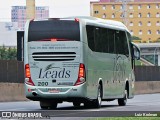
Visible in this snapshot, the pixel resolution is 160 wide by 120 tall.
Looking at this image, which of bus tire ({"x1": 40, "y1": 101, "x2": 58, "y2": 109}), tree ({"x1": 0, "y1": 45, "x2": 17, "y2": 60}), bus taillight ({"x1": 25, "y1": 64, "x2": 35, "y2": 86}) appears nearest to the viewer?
bus taillight ({"x1": 25, "y1": 64, "x2": 35, "y2": 86})

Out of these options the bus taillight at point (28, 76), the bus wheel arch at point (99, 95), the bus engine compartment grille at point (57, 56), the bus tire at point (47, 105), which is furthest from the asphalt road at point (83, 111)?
the bus engine compartment grille at point (57, 56)

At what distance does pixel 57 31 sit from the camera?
26203 millimetres

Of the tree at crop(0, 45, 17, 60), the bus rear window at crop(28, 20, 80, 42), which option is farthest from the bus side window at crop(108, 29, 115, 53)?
the tree at crop(0, 45, 17, 60)

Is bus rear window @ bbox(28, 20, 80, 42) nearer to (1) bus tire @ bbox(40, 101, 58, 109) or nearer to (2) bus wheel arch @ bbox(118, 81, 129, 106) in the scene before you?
(1) bus tire @ bbox(40, 101, 58, 109)

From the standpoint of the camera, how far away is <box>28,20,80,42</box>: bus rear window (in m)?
26.1

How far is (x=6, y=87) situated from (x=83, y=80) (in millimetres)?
9483

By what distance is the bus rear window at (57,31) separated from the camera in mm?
26141

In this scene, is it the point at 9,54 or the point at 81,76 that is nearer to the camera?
the point at 81,76

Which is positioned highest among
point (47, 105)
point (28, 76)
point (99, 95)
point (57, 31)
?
point (57, 31)

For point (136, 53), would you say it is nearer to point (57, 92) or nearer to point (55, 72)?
point (55, 72)

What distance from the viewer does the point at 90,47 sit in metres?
27.0

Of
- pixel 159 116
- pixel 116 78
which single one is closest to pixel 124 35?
pixel 116 78

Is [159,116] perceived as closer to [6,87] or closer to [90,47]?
[90,47]

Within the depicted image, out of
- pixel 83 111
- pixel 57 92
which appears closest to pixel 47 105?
pixel 57 92
